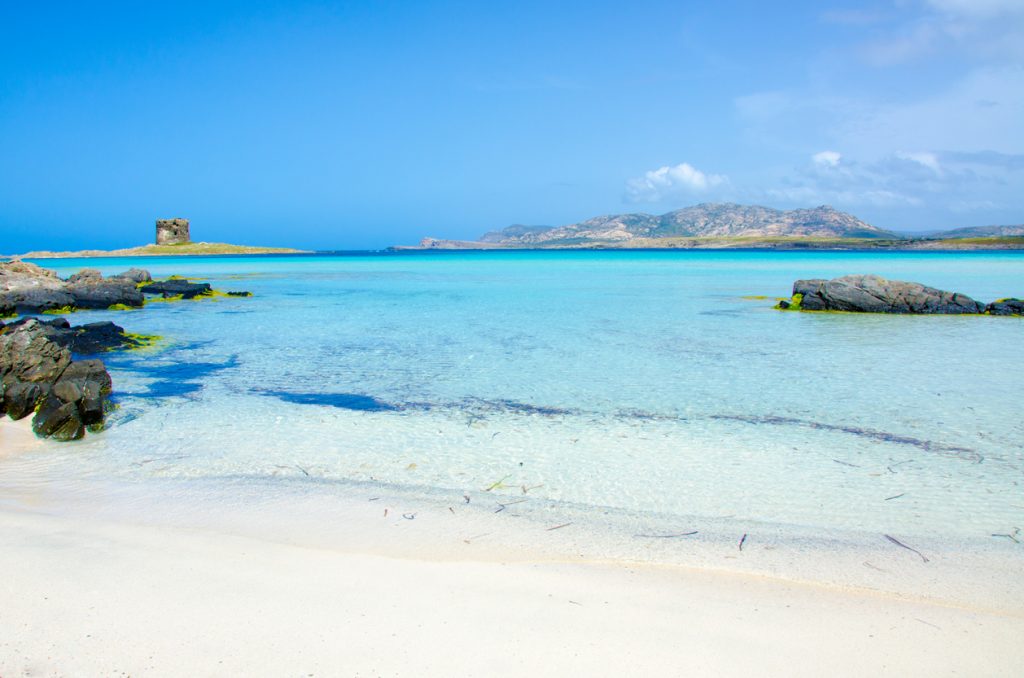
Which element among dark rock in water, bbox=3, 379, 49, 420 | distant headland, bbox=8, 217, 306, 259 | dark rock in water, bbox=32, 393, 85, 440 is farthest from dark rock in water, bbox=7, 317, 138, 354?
distant headland, bbox=8, 217, 306, 259

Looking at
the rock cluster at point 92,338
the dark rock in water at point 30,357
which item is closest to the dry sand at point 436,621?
the dark rock in water at point 30,357

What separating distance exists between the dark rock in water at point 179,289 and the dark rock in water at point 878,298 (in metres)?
22.9

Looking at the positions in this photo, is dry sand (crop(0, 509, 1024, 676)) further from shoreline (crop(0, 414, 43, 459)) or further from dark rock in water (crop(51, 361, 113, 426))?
dark rock in water (crop(51, 361, 113, 426))

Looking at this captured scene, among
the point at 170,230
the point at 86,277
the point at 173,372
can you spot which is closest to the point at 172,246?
A: the point at 170,230

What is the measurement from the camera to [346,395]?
30.9ft

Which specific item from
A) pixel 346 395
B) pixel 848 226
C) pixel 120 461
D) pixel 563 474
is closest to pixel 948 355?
pixel 563 474

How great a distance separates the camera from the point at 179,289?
27.8m

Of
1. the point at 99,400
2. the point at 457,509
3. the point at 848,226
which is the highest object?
the point at 848,226

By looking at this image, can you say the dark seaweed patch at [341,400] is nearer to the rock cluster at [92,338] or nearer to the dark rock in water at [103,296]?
the rock cluster at [92,338]

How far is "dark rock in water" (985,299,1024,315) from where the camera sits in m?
18.7

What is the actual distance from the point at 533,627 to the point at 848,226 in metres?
215

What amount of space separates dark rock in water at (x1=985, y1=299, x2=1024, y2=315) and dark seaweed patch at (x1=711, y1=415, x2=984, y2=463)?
1509 cm

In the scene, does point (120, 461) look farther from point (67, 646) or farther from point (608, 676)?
point (608, 676)

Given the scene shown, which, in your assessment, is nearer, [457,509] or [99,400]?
[457,509]
